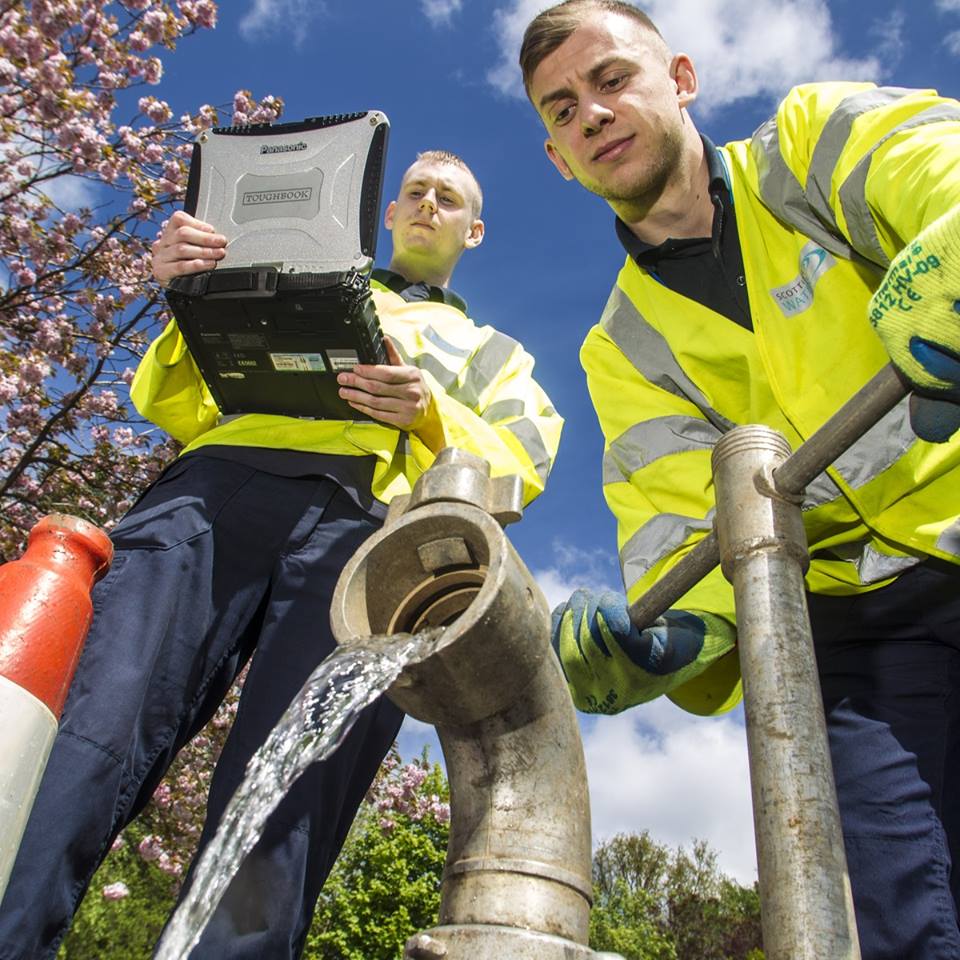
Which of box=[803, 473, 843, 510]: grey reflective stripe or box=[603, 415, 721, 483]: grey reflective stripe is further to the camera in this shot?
box=[603, 415, 721, 483]: grey reflective stripe

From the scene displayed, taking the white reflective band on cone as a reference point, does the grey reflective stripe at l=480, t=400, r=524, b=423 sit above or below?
above

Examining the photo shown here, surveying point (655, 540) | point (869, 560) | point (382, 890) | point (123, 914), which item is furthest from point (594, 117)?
point (123, 914)

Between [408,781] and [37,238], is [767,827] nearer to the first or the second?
[37,238]

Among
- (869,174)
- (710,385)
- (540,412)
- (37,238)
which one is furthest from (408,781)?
(869,174)

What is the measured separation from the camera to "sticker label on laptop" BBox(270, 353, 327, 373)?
225 cm

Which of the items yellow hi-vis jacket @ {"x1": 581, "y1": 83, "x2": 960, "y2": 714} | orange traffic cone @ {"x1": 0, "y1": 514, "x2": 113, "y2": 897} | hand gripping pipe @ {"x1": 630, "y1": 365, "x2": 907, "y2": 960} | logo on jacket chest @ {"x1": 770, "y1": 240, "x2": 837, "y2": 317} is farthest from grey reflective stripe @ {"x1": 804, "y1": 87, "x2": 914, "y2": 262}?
orange traffic cone @ {"x1": 0, "y1": 514, "x2": 113, "y2": 897}

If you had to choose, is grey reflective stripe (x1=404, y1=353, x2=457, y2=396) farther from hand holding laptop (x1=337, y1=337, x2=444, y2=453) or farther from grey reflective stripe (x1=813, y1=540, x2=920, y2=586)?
grey reflective stripe (x1=813, y1=540, x2=920, y2=586)

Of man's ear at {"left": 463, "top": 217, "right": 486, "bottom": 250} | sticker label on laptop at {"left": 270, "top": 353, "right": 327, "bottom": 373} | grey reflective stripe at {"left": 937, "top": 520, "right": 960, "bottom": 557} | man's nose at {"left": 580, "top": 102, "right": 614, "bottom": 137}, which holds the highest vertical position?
man's ear at {"left": 463, "top": 217, "right": 486, "bottom": 250}

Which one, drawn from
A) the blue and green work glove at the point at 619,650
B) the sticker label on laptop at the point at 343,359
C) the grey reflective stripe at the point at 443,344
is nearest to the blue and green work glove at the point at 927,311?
the blue and green work glove at the point at 619,650

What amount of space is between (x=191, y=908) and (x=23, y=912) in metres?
0.34

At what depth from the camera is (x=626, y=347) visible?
2438 mm

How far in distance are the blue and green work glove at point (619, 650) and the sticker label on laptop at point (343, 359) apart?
0.86 meters

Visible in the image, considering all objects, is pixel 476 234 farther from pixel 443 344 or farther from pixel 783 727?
pixel 783 727

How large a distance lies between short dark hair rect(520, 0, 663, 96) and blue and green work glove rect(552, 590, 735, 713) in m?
1.50
